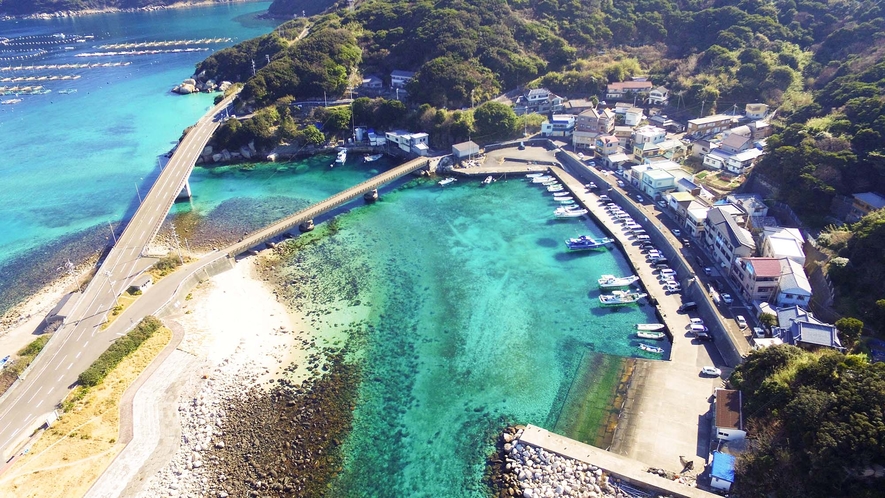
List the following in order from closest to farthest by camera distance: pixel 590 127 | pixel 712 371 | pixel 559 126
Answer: pixel 712 371, pixel 590 127, pixel 559 126

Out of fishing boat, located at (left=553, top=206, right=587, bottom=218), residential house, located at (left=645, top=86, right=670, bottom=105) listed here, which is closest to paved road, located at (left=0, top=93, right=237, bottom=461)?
fishing boat, located at (left=553, top=206, right=587, bottom=218)

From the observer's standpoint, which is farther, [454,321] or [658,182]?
[658,182]

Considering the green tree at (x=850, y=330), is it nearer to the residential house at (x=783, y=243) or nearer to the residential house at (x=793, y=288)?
the residential house at (x=793, y=288)

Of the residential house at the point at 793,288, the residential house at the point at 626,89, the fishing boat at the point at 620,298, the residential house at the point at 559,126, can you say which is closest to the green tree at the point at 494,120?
the residential house at the point at 559,126

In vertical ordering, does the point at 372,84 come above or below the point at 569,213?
above

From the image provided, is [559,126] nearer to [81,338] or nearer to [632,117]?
[632,117]

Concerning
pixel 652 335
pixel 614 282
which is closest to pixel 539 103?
pixel 614 282

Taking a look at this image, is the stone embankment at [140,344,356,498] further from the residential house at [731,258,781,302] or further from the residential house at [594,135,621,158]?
the residential house at [594,135,621,158]
